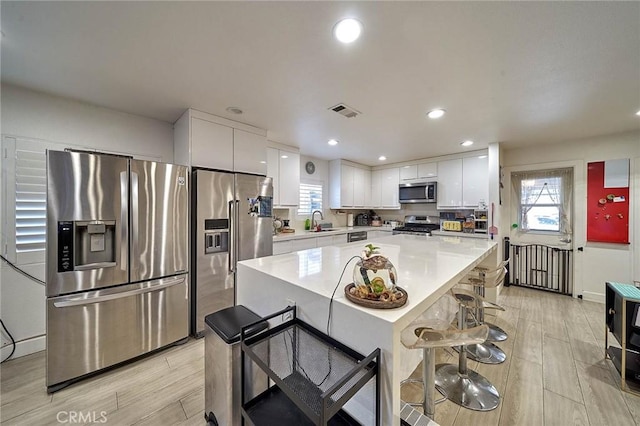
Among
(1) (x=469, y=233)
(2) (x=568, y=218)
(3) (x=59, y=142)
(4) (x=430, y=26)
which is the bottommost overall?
(1) (x=469, y=233)

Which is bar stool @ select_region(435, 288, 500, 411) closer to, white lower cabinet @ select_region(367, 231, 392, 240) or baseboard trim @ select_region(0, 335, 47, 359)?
white lower cabinet @ select_region(367, 231, 392, 240)

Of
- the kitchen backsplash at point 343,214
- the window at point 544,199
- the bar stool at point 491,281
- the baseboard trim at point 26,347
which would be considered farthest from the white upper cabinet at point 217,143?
the window at point 544,199

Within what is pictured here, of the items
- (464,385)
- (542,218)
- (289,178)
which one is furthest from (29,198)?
(542,218)

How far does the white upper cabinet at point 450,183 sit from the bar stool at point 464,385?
282 centimetres

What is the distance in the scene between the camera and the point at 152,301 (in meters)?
2.20

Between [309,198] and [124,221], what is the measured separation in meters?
3.15

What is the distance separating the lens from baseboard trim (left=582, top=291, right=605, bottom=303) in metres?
3.49

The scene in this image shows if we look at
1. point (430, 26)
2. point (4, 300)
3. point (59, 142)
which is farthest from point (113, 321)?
point (430, 26)

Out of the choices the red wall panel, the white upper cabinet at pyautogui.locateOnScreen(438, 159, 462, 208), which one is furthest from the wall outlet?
the red wall panel

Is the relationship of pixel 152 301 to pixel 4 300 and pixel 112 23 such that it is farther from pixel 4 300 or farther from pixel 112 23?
pixel 112 23

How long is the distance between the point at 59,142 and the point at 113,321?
1832 mm

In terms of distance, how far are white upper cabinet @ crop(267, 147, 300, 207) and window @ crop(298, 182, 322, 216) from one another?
50cm

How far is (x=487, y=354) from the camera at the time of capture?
2211mm

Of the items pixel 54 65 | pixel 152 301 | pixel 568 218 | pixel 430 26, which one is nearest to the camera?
pixel 430 26
